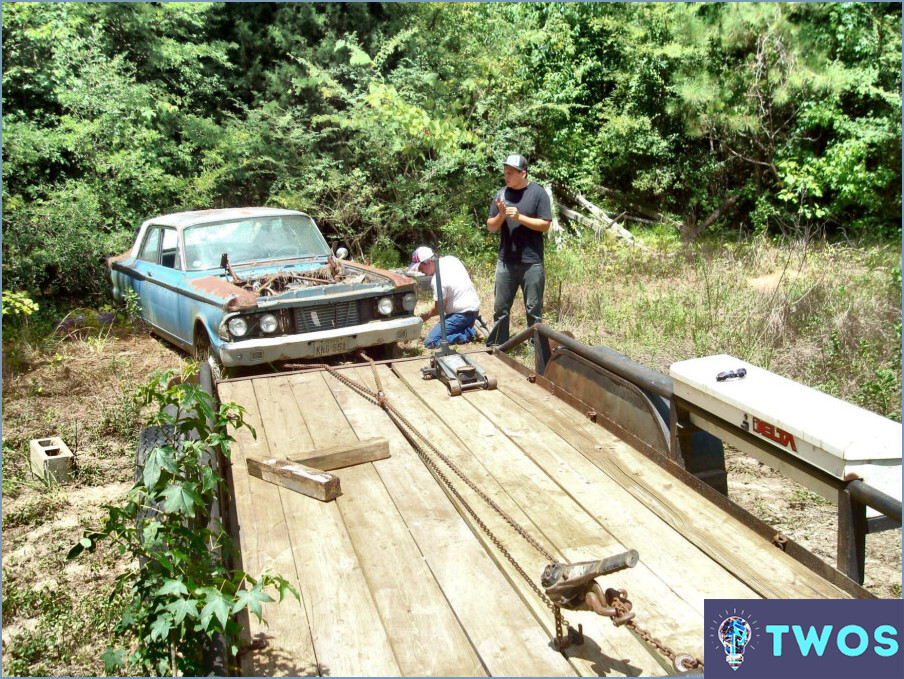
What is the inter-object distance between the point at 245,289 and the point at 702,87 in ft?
32.9

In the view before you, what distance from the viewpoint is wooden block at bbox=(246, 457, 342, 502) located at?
3.54 m

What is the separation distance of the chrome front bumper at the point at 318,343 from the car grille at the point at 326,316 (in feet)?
0.25

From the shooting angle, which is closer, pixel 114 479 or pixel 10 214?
pixel 114 479

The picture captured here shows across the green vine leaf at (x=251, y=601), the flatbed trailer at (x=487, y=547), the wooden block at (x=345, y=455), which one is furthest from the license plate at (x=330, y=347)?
the green vine leaf at (x=251, y=601)

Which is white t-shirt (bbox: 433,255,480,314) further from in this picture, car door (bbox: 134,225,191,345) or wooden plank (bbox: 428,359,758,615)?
wooden plank (bbox: 428,359,758,615)

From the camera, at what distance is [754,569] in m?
2.89

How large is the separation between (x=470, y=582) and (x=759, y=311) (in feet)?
18.2

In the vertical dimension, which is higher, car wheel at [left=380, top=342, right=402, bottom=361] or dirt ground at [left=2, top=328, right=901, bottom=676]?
car wheel at [left=380, top=342, right=402, bottom=361]

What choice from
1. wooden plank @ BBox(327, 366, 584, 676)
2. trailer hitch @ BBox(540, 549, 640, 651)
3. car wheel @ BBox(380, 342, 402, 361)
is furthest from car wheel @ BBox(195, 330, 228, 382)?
trailer hitch @ BBox(540, 549, 640, 651)

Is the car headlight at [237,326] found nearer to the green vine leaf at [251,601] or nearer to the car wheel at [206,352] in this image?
the car wheel at [206,352]

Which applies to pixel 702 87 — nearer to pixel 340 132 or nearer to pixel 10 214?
pixel 340 132

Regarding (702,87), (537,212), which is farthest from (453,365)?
(702,87)

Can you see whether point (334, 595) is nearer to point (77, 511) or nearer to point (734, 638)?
point (734, 638)

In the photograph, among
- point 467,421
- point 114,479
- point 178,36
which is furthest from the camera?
point 178,36
